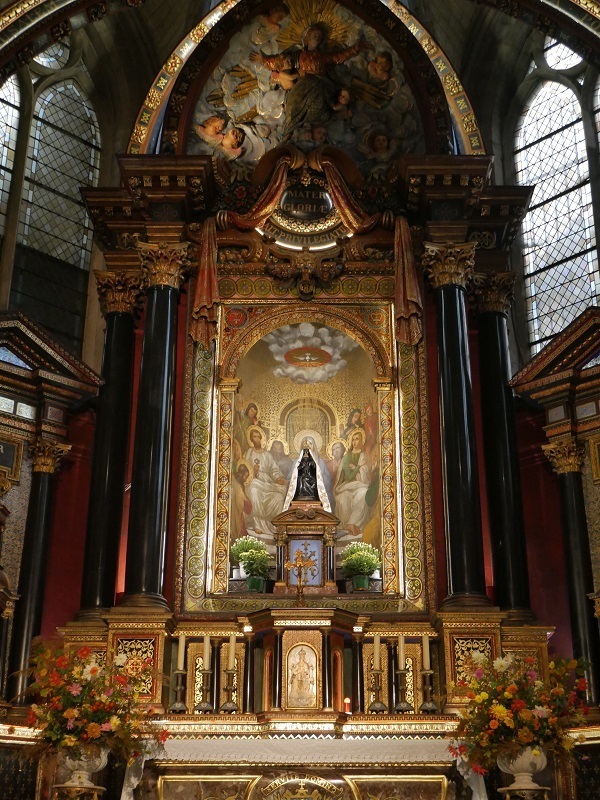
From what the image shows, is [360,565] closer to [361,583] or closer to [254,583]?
[361,583]

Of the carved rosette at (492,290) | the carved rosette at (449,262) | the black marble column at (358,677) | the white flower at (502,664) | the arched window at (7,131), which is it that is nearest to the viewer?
the white flower at (502,664)

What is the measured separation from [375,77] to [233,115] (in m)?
1.73

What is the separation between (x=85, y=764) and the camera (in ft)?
29.3

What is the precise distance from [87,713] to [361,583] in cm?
351

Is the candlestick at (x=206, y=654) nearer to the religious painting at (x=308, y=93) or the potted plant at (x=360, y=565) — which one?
the potted plant at (x=360, y=565)

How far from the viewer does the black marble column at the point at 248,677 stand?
1072 cm

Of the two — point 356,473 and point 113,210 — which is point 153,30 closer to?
point 113,210

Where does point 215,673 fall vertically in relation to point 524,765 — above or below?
above

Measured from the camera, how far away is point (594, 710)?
410 inches

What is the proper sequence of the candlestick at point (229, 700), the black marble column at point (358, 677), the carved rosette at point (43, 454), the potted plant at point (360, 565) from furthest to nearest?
the carved rosette at point (43, 454), the potted plant at point (360, 565), the black marble column at point (358, 677), the candlestick at point (229, 700)

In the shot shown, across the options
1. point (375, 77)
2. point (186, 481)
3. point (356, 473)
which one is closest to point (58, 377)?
point (186, 481)

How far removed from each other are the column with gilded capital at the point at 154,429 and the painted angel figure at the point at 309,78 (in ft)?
7.47

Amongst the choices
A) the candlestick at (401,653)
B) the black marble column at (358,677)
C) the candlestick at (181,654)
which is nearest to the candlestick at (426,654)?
the candlestick at (401,653)

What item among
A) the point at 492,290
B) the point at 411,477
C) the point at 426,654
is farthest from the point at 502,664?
the point at 492,290
